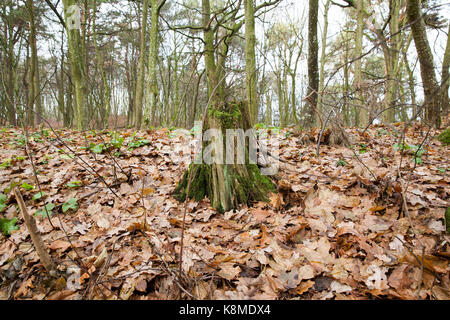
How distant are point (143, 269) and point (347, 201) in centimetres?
196

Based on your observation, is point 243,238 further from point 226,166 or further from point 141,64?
point 141,64

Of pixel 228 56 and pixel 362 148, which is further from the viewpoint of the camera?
pixel 228 56

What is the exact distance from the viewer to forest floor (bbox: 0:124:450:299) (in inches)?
59.4

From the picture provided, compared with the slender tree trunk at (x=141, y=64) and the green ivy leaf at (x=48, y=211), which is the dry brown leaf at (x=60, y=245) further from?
the slender tree trunk at (x=141, y=64)

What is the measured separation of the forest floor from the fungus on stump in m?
0.13

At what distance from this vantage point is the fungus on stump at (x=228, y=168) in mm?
2480

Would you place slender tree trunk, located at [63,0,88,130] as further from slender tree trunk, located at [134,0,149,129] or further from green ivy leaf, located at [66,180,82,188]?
green ivy leaf, located at [66,180,82,188]

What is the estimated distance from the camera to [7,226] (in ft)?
7.06

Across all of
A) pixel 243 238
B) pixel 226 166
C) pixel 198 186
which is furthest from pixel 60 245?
pixel 226 166

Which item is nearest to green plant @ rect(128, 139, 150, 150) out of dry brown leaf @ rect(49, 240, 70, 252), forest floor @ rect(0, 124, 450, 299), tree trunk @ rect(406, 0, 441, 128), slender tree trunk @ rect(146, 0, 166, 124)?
forest floor @ rect(0, 124, 450, 299)

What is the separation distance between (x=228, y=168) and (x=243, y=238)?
2.70ft

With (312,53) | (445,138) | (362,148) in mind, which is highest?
(312,53)

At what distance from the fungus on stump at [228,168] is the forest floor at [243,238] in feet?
0.42
